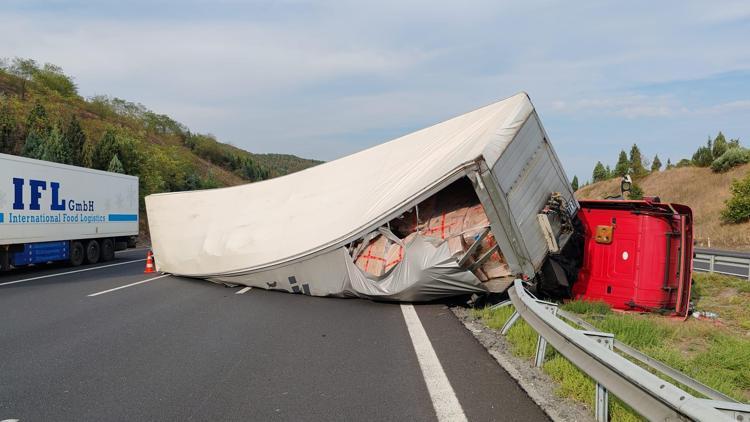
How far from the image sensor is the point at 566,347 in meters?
4.02

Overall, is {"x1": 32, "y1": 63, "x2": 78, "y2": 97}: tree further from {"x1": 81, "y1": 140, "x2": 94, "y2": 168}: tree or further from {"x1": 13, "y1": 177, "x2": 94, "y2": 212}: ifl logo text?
{"x1": 13, "y1": 177, "x2": 94, "y2": 212}: ifl logo text

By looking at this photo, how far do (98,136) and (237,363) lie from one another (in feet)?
185

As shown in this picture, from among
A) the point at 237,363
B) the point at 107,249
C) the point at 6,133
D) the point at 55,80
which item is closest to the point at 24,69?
the point at 55,80

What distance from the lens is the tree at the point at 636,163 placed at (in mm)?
76838

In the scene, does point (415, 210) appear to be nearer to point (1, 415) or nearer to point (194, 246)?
point (194, 246)

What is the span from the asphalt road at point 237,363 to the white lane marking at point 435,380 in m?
0.03

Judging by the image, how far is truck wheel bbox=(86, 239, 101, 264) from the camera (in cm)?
1786

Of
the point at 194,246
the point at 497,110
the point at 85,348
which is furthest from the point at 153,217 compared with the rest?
the point at 497,110

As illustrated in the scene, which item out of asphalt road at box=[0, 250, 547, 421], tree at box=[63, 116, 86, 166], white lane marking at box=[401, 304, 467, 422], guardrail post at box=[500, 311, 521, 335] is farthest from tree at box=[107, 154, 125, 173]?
guardrail post at box=[500, 311, 521, 335]

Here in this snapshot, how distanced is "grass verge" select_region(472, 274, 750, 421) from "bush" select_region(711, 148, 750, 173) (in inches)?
2061

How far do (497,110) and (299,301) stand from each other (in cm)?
470

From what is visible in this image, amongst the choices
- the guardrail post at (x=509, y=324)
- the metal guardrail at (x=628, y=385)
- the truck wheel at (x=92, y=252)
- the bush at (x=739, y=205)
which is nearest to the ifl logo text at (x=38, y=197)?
the truck wheel at (x=92, y=252)

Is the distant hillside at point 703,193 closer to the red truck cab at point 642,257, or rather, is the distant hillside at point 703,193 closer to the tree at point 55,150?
the red truck cab at point 642,257

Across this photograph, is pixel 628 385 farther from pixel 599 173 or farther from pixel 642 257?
pixel 599 173
